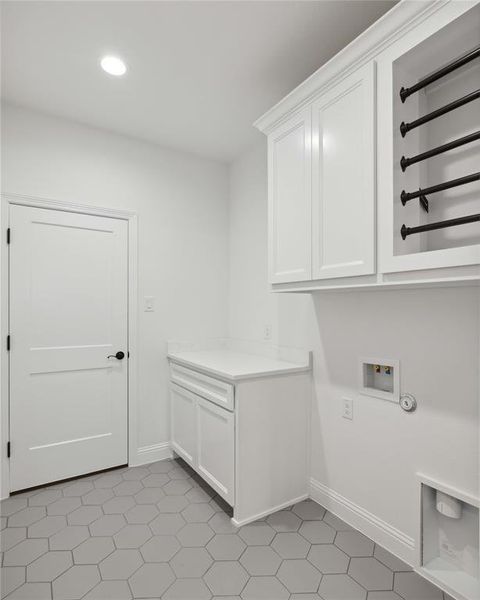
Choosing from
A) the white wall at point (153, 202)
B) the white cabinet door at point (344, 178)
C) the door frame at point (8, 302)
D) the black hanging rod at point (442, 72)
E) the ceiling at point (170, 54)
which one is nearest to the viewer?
the black hanging rod at point (442, 72)

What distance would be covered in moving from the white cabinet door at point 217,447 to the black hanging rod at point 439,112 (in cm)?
171

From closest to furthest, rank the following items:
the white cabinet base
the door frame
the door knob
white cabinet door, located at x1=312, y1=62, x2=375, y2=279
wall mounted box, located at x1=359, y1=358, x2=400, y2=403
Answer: white cabinet door, located at x1=312, y1=62, x2=375, y2=279, wall mounted box, located at x1=359, y1=358, x2=400, y2=403, the white cabinet base, the door frame, the door knob

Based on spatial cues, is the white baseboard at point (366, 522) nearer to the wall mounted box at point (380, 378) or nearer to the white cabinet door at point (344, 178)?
the wall mounted box at point (380, 378)

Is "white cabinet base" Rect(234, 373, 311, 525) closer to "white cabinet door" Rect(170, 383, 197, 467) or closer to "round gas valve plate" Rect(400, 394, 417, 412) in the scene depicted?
"white cabinet door" Rect(170, 383, 197, 467)

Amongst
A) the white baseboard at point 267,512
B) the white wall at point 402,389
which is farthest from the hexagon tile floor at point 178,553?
the white wall at point 402,389

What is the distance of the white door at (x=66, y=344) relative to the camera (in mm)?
2449

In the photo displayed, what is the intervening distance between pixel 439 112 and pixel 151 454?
2.97 meters

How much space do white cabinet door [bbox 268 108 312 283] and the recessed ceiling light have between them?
0.95 m

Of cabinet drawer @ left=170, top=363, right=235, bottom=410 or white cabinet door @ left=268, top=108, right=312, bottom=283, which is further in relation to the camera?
cabinet drawer @ left=170, top=363, right=235, bottom=410

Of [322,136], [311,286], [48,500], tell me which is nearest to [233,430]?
[311,286]

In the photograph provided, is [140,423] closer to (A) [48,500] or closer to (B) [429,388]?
(A) [48,500]

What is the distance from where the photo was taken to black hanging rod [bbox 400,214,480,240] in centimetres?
127

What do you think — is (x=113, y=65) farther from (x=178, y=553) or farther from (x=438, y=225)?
(x=178, y=553)

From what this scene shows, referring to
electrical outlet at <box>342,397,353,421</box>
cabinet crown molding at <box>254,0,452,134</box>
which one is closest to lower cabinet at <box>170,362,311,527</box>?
electrical outlet at <box>342,397,353,421</box>
